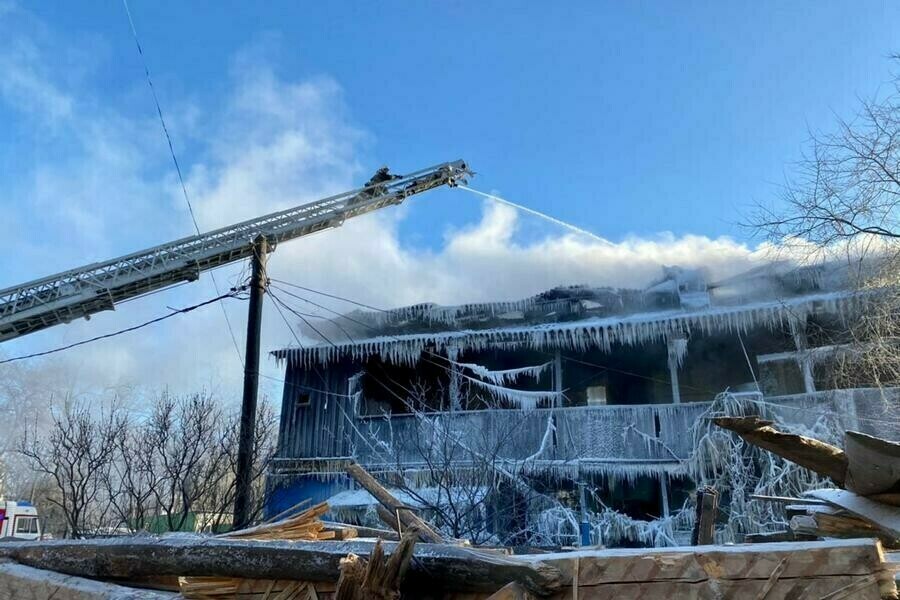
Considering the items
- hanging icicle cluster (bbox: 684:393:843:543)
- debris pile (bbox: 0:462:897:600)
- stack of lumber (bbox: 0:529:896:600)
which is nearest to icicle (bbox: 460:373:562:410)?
hanging icicle cluster (bbox: 684:393:843:543)

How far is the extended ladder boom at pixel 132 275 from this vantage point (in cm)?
1570

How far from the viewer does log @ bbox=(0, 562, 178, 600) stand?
3.17 meters

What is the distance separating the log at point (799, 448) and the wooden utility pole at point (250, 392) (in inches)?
352

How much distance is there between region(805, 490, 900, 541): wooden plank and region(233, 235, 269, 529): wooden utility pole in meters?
9.05

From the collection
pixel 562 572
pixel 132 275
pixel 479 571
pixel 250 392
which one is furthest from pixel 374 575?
pixel 132 275

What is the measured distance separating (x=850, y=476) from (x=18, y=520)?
95.1 ft

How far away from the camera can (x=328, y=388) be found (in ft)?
67.1

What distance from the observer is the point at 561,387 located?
19188mm

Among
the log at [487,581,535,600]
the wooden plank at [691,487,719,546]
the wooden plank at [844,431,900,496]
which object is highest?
the wooden plank at [844,431,900,496]

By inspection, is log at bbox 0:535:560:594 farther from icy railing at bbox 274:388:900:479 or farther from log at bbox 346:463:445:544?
icy railing at bbox 274:388:900:479

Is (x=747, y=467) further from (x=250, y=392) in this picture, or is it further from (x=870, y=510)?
(x=870, y=510)

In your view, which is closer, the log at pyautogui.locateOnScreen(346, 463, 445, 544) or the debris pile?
the debris pile

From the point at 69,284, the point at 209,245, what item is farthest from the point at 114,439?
the point at 209,245

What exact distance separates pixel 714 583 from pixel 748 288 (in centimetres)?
1865
